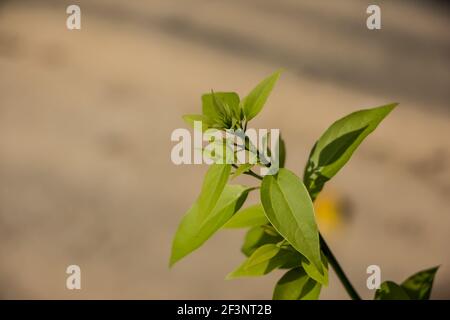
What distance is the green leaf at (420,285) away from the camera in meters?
0.51

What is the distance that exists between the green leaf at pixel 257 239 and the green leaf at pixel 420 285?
0.16 metres

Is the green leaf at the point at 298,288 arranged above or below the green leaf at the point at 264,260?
below

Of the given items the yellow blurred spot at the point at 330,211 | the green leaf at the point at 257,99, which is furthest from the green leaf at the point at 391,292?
the yellow blurred spot at the point at 330,211

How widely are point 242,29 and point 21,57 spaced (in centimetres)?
51

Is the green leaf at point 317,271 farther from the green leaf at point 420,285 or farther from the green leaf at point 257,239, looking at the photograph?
Result: the green leaf at point 420,285

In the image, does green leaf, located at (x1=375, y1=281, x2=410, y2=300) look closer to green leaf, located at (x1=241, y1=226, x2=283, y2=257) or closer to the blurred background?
green leaf, located at (x1=241, y1=226, x2=283, y2=257)

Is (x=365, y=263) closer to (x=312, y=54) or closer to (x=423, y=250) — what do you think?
(x=423, y=250)

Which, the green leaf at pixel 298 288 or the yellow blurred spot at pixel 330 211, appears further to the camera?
the yellow blurred spot at pixel 330 211

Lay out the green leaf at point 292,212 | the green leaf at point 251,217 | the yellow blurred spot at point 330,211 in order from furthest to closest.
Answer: the yellow blurred spot at point 330,211, the green leaf at point 251,217, the green leaf at point 292,212

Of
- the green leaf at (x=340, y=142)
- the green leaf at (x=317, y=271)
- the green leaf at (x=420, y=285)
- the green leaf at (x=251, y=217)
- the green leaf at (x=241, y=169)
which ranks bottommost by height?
the green leaf at (x=420, y=285)

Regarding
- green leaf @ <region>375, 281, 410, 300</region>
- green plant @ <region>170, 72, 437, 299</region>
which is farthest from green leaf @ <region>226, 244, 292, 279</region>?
green leaf @ <region>375, 281, 410, 300</region>

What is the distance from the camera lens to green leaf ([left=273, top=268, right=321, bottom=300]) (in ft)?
1.48
